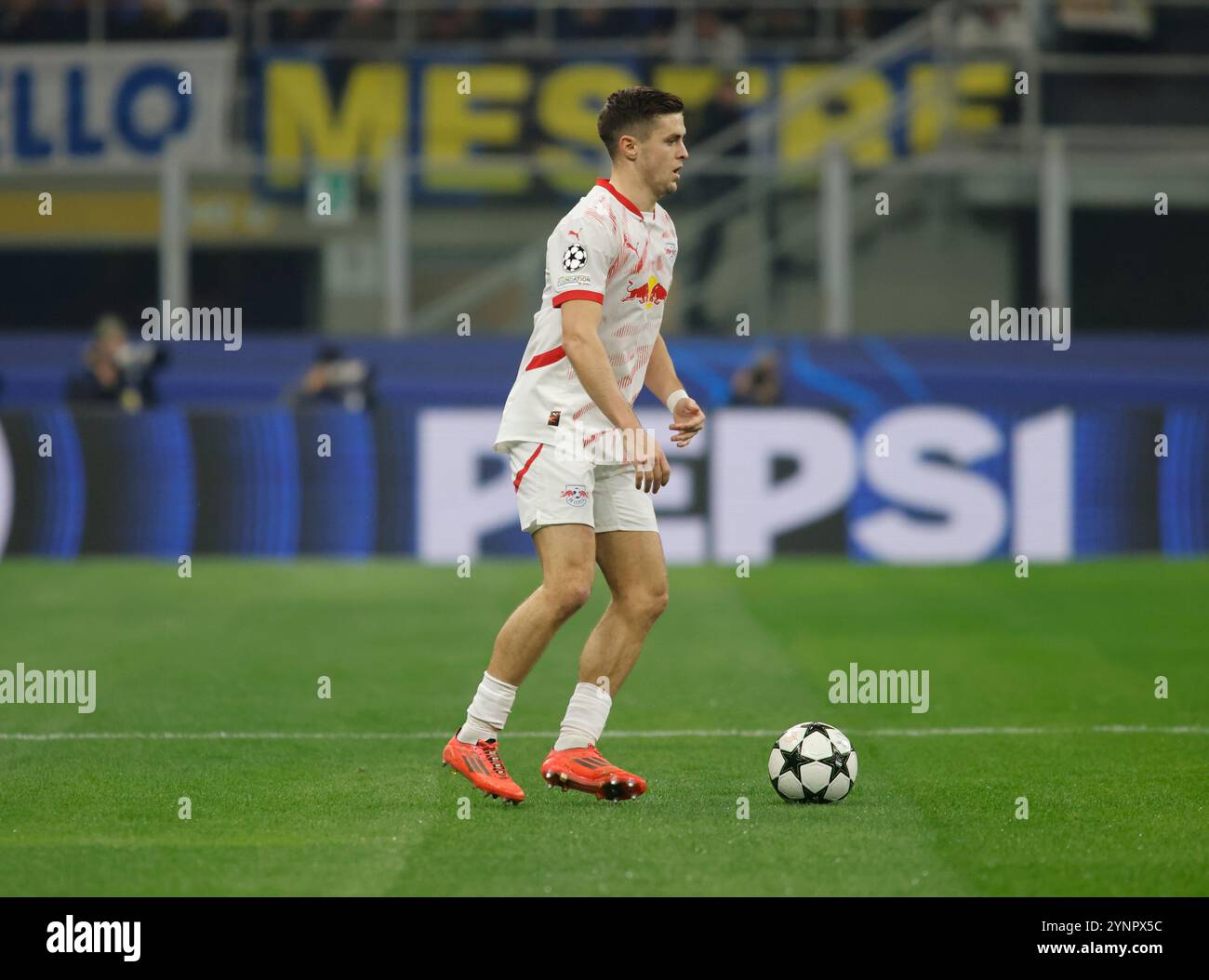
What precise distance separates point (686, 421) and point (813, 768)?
130 cm

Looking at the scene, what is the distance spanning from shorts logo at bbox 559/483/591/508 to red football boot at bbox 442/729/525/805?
0.91 meters

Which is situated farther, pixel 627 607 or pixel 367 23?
pixel 367 23

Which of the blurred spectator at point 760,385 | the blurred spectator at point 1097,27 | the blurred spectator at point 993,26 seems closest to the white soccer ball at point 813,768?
the blurred spectator at point 760,385

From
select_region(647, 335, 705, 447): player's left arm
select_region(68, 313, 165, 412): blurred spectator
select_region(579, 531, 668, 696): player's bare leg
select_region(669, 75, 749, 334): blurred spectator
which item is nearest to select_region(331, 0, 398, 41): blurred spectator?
select_region(669, 75, 749, 334): blurred spectator

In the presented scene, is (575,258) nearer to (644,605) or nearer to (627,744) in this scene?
(644,605)

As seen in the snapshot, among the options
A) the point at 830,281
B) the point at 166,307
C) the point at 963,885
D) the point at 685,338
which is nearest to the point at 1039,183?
the point at 830,281

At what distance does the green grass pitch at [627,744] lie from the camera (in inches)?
229

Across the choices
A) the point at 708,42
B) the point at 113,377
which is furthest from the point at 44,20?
the point at 708,42

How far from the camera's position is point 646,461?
6746mm

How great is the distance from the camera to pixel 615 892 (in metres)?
5.42

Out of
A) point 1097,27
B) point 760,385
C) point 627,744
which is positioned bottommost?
point 627,744

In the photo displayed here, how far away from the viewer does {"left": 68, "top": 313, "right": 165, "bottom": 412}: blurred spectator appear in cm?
1955

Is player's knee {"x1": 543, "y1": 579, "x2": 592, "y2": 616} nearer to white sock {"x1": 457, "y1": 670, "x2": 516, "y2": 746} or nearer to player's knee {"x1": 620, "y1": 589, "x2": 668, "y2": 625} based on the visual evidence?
player's knee {"x1": 620, "y1": 589, "x2": 668, "y2": 625}

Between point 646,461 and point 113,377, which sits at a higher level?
point 113,377
